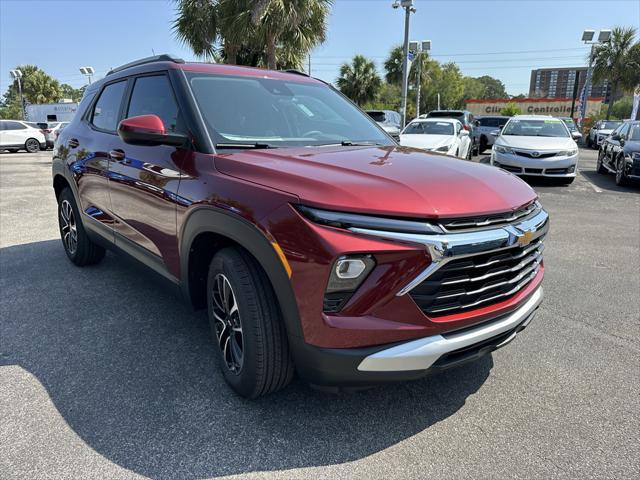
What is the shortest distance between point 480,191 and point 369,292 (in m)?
0.80

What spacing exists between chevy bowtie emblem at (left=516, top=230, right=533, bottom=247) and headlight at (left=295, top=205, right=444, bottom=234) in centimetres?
Answer: 49

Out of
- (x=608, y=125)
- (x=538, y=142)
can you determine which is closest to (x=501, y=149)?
(x=538, y=142)

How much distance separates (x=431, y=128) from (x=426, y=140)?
145 centimetres

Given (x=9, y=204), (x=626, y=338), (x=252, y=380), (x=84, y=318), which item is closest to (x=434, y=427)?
(x=252, y=380)

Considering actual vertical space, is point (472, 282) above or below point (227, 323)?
above

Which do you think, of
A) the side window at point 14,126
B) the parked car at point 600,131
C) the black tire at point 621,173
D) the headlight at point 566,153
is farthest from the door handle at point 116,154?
the parked car at point 600,131

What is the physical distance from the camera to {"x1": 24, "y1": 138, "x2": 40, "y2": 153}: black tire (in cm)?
2339

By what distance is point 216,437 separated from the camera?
2305mm

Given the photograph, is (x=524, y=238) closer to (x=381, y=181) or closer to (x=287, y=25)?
(x=381, y=181)

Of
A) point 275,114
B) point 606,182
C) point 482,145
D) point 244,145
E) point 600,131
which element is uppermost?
point 275,114

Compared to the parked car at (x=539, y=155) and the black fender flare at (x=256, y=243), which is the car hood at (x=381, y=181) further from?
the parked car at (x=539, y=155)

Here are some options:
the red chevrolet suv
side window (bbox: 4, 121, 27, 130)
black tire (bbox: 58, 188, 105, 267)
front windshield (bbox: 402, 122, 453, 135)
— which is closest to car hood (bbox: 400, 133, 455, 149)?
front windshield (bbox: 402, 122, 453, 135)

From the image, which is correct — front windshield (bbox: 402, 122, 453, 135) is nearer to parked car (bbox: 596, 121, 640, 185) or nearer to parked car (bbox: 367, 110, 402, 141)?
parked car (bbox: 367, 110, 402, 141)

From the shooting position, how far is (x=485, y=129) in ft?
65.5
